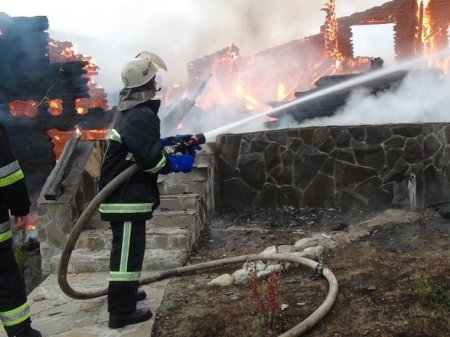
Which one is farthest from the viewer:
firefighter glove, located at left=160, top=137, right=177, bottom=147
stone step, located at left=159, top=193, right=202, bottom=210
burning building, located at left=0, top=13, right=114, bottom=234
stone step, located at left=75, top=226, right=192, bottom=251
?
burning building, located at left=0, top=13, right=114, bottom=234

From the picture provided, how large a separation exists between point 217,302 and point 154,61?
258 centimetres

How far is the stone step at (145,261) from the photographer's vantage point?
19.3ft

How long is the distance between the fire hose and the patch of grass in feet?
2.49

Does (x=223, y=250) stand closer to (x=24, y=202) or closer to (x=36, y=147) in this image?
(x=24, y=202)

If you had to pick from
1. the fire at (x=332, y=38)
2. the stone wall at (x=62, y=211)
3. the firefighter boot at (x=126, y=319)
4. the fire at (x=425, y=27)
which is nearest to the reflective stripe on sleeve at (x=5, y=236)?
the firefighter boot at (x=126, y=319)

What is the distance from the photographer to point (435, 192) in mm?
8078

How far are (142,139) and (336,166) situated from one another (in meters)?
5.21

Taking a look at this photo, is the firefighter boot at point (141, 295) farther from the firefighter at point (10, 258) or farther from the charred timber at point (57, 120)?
the charred timber at point (57, 120)

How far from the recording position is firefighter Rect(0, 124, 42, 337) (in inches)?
152

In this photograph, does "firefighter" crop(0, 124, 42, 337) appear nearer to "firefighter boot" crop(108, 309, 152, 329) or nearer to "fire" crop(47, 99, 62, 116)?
"firefighter boot" crop(108, 309, 152, 329)

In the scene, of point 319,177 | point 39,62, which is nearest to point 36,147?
point 39,62

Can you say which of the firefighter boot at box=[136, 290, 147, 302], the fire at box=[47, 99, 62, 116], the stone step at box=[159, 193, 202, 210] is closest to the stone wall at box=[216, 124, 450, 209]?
the stone step at box=[159, 193, 202, 210]

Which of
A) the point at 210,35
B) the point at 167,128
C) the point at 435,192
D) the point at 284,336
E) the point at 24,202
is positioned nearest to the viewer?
the point at 284,336

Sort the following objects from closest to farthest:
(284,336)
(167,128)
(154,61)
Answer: (284,336)
(154,61)
(167,128)
